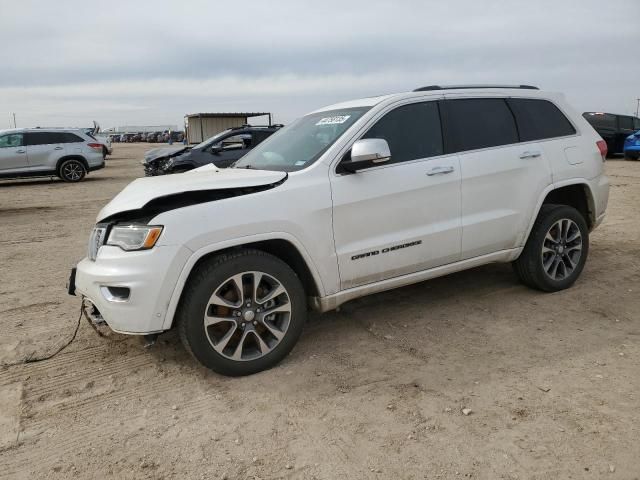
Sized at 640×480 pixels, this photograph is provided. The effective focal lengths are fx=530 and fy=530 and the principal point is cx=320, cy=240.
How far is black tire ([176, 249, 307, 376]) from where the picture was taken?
129 inches

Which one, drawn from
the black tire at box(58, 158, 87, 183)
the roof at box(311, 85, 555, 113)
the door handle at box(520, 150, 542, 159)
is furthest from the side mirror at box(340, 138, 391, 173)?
the black tire at box(58, 158, 87, 183)

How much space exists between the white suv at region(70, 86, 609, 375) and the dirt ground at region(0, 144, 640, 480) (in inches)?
14.1

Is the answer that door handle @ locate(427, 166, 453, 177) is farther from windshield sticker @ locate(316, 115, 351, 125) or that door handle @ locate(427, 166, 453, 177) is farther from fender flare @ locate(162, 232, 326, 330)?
fender flare @ locate(162, 232, 326, 330)

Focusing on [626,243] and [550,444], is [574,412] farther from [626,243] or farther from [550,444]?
[626,243]

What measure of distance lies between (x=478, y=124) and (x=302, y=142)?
4.86 ft

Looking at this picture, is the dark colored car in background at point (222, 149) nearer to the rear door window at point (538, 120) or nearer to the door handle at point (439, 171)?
the rear door window at point (538, 120)

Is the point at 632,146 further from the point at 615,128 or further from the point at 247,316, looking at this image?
the point at 247,316

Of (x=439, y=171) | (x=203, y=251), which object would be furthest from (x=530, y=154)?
(x=203, y=251)

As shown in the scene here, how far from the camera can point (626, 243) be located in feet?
21.6

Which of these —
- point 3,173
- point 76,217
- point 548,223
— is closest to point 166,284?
point 548,223

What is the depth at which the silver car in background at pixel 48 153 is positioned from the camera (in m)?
15.9

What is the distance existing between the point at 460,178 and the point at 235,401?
2367 mm

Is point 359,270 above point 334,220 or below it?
below

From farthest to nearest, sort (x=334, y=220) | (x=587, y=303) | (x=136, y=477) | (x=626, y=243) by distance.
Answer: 1. (x=626, y=243)
2. (x=587, y=303)
3. (x=334, y=220)
4. (x=136, y=477)
